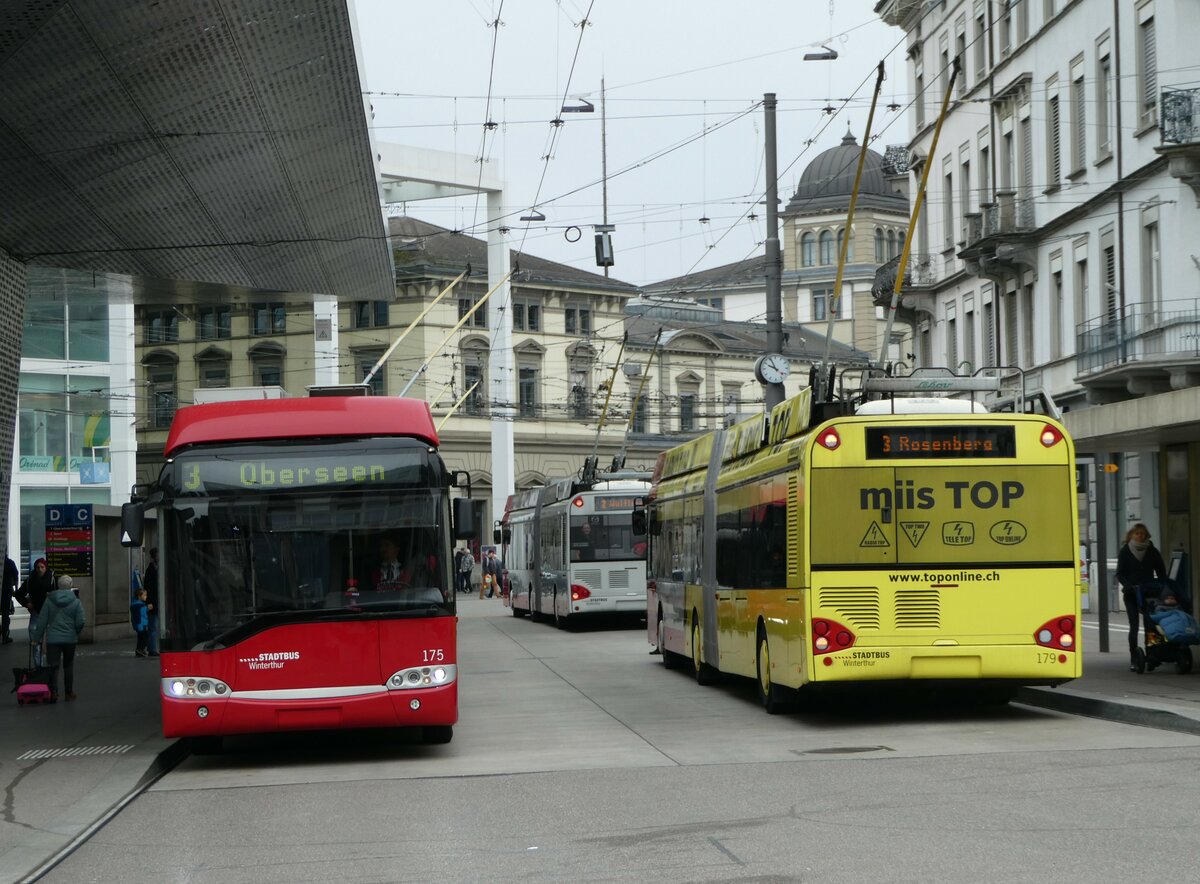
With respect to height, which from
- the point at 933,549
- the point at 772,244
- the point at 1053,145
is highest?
the point at 1053,145

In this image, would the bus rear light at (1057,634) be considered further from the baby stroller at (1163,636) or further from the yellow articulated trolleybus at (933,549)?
the baby stroller at (1163,636)

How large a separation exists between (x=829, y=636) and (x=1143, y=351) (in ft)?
66.2

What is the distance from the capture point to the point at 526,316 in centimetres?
8550

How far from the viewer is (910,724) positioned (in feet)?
52.5

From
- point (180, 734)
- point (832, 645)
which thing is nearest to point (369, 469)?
point (180, 734)

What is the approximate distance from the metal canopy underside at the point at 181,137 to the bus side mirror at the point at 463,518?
538cm

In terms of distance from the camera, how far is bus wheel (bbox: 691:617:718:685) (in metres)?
21.8

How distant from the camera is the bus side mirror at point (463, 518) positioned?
48.3 feet

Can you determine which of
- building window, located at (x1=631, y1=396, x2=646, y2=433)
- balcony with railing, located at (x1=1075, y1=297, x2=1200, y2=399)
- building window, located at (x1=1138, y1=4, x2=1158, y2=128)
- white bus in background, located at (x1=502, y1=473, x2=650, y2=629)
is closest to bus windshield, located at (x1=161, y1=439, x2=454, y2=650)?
balcony with railing, located at (x1=1075, y1=297, x2=1200, y2=399)

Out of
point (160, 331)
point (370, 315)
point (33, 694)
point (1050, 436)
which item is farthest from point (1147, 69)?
point (160, 331)

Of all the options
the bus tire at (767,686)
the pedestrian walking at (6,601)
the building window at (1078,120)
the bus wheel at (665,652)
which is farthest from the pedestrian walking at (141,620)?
the building window at (1078,120)

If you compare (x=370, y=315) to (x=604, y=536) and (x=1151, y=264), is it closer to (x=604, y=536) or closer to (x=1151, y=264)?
(x=604, y=536)

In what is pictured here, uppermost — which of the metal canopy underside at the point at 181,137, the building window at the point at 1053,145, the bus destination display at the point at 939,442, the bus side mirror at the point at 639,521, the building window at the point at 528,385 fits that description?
the building window at the point at 1053,145

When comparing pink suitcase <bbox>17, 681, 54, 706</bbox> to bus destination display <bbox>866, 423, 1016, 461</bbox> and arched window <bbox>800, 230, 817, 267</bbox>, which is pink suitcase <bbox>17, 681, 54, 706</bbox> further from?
arched window <bbox>800, 230, 817, 267</bbox>
